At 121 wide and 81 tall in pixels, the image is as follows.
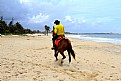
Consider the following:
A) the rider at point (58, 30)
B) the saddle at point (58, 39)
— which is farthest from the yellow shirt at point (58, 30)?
the saddle at point (58, 39)

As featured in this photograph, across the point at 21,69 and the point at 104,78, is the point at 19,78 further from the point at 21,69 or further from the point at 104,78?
the point at 104,78

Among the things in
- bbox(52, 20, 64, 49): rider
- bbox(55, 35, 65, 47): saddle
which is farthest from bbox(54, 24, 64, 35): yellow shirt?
bbox(55, 35, 65, 47): saddle

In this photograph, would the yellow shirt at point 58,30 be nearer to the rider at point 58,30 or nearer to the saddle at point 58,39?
the rider at point 58,30

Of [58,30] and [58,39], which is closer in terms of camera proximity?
[58,39]

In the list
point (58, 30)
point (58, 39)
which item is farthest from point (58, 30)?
point (58, 39)

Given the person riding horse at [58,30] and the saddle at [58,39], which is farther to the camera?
the person riding horse at [58,30]

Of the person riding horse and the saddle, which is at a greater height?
the person riding horse

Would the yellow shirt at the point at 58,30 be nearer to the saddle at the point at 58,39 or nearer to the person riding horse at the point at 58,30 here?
the person riding horse at the point at 58,30

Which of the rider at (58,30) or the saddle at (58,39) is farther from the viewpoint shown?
the rider at (58,30)

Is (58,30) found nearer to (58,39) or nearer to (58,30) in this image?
(58,30)

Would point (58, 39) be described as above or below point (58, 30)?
below

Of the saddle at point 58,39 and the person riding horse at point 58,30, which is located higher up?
the person riding horse at point 58,30

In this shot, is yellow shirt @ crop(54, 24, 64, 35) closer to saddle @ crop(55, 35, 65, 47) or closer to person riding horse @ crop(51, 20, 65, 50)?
person riding horse @ crop(51, 20, 65, 50)

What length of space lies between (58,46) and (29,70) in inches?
114
